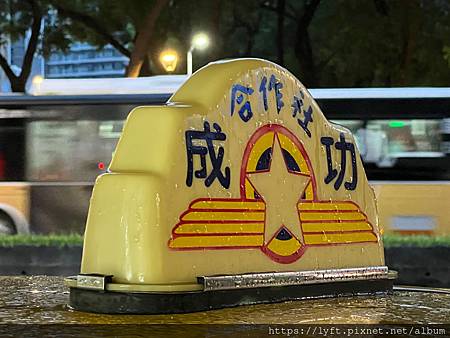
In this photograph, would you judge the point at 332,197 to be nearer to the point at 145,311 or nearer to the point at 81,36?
the point at 145,311

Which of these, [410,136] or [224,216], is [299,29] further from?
[224,216]

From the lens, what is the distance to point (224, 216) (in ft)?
14.7

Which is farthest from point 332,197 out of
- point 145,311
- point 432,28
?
point 432,28

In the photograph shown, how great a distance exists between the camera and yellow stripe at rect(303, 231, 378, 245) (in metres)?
4.93

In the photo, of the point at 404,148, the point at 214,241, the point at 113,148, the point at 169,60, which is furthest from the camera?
the point at 169,60

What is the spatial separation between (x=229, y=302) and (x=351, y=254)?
3.78ft

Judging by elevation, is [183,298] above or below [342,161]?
below

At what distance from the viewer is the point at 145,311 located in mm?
4074

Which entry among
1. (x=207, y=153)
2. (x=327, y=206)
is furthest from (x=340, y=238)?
(x=207, y=153)

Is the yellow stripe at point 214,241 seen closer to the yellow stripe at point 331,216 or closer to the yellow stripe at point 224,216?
the yellow stripe at point 224,216

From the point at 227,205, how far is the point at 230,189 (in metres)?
0.09

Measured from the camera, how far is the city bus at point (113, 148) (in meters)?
13.6

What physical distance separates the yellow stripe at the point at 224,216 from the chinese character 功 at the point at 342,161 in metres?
0.71

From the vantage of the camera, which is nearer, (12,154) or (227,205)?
(227,205)
